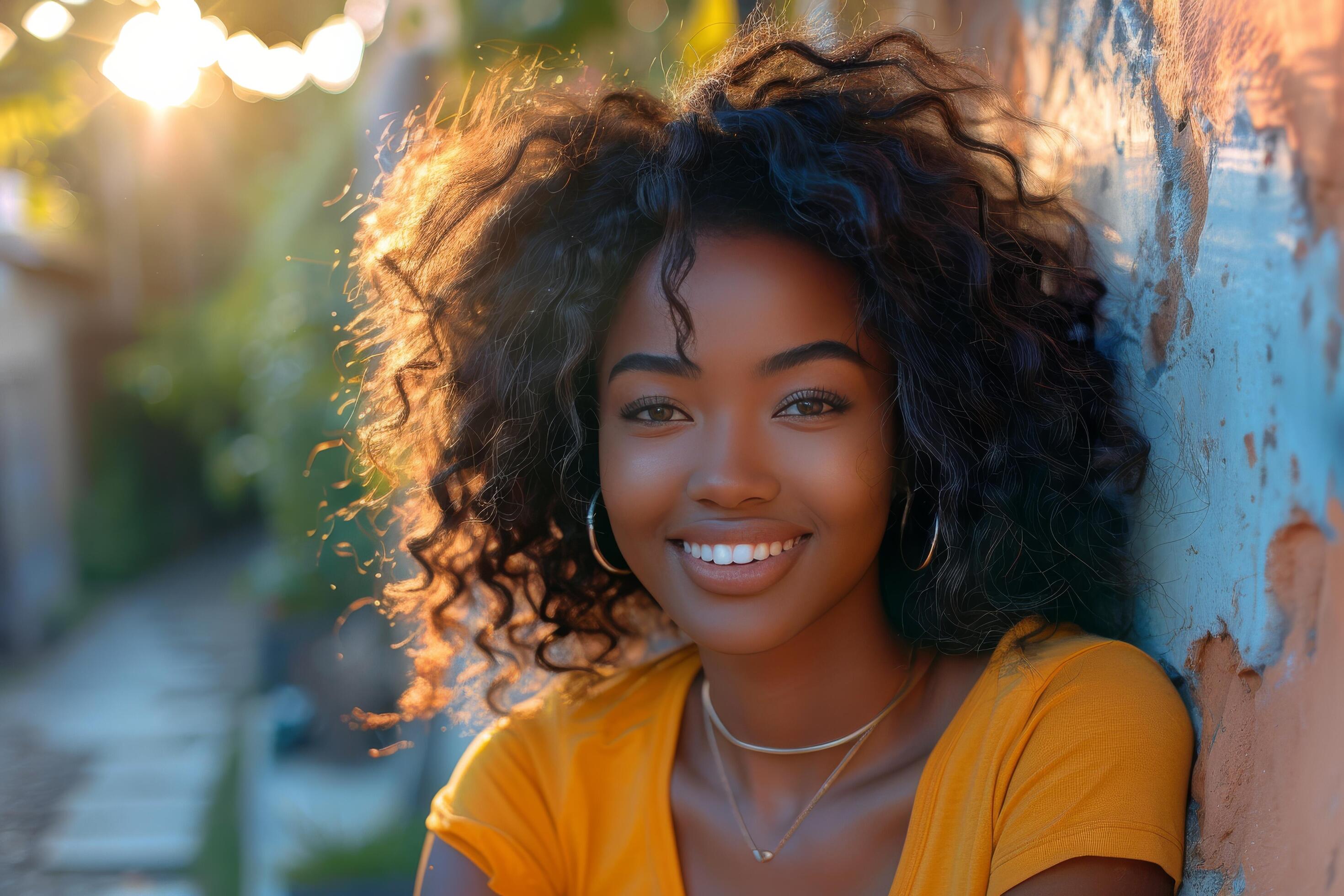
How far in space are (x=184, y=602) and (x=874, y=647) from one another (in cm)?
1260

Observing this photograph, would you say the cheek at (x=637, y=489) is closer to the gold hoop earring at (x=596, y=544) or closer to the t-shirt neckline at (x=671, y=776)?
the gold hoop earring at (x=596, y=544)

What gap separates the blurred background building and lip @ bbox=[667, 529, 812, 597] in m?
0.49

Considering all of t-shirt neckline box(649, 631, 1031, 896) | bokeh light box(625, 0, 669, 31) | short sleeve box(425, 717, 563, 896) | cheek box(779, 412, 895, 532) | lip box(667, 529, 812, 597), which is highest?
bokeh light box(625, 0, 669, 31)

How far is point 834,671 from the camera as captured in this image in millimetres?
1760

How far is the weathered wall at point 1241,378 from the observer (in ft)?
3.11

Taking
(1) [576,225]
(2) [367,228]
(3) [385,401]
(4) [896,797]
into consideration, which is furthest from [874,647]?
(2) [367,228]

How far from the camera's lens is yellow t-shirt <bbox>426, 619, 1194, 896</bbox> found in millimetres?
1332

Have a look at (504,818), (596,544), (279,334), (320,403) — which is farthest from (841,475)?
(279,334)

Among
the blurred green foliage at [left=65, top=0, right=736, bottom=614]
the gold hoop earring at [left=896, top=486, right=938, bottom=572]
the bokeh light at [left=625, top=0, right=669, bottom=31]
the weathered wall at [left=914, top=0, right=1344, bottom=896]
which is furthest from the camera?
the bokeh light at [left=625, top=0, right=669, bottom=31]

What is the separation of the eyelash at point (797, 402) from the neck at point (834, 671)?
32 cm

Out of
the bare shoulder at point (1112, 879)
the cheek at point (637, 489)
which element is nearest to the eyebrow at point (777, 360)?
the cheek at point (637, 489)

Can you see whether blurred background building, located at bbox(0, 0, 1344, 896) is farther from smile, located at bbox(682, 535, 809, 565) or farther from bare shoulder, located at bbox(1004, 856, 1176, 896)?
smile, located at bbox(682, 535, 809, 565)

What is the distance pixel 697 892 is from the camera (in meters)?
1.79

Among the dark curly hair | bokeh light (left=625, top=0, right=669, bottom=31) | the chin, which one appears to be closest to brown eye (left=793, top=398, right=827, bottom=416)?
the dark curly hair
